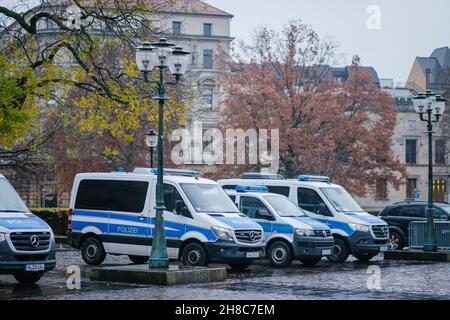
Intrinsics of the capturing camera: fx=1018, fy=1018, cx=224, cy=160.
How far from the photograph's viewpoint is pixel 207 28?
317 feet

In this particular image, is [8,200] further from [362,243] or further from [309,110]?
[309,110]

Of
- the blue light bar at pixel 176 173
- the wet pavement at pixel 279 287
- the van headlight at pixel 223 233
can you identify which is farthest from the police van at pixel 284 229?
the van headlight at pixel 223 233

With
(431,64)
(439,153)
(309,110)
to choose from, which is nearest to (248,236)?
(309,110)

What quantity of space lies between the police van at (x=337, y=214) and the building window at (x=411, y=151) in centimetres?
6366

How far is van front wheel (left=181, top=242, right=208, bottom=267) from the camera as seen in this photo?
2444 cm

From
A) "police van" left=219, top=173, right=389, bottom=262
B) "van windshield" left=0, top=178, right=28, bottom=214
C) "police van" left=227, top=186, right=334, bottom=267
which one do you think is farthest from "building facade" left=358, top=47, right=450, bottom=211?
"van windshield" left=0, top=178, right=28, bottom=214

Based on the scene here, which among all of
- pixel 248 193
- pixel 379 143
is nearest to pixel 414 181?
pixel 379 143

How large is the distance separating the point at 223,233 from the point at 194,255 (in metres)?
0.95

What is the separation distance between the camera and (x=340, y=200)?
99.3 ft

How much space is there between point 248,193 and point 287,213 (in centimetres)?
129

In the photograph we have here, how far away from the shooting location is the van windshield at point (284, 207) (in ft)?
91.4

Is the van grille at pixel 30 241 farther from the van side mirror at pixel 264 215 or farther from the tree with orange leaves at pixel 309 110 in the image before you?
the tree with orange leaves at pixel 309 110
